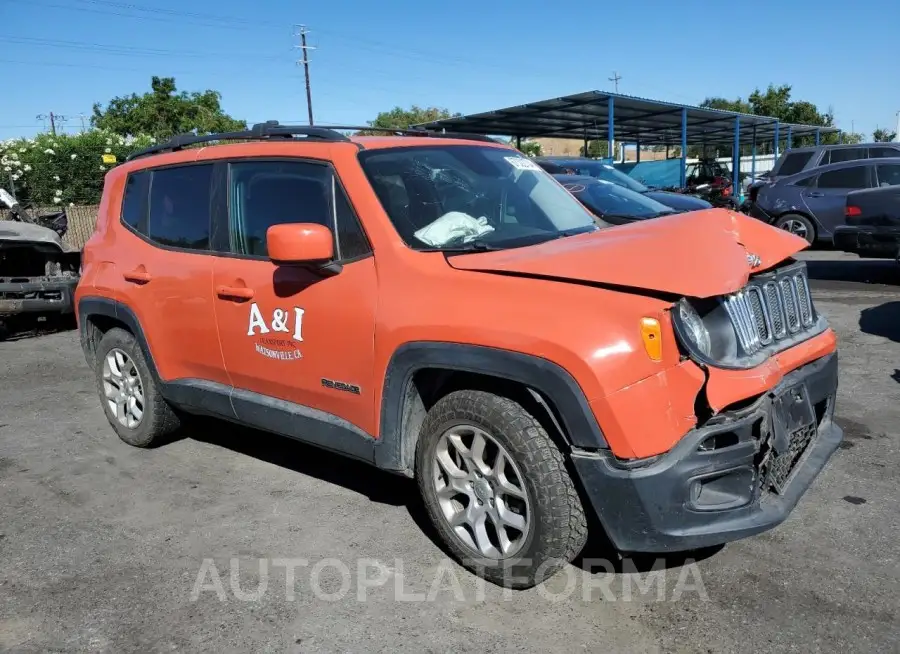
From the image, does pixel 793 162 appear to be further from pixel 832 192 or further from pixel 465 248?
pixel 465 248

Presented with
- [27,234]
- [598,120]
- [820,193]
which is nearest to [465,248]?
[27,234]

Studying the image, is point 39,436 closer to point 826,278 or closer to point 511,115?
point 826,278

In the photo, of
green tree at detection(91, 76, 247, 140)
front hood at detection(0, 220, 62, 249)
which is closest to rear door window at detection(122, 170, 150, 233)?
front hood at detection(0, 220, 62, 249)

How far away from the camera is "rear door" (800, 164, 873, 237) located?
488 inches

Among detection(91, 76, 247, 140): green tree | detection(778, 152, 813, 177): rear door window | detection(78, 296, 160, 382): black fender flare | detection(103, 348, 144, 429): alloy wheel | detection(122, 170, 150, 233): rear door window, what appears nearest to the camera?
detection(78, 296, 160, 382): black fender flare

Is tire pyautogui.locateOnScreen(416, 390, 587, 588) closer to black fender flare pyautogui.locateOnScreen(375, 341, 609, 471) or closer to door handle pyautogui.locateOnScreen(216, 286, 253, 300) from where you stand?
black fender flare pyautogui.locateOnScreen(375, 341, 609, 471)

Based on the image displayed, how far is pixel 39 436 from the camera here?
17.8 feet

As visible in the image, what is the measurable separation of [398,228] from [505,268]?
0.66 meters

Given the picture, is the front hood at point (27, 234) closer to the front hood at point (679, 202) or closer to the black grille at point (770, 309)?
the front hood at point (679, 202)

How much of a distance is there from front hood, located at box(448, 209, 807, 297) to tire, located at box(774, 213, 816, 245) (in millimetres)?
10476

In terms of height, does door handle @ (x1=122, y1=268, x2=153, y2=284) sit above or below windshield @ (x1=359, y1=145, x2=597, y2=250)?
below

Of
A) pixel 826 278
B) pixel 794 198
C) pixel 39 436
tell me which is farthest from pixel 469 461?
pixel 794 198

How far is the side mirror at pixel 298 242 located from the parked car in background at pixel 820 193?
1108cm

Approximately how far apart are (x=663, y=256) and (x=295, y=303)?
1.76 m
